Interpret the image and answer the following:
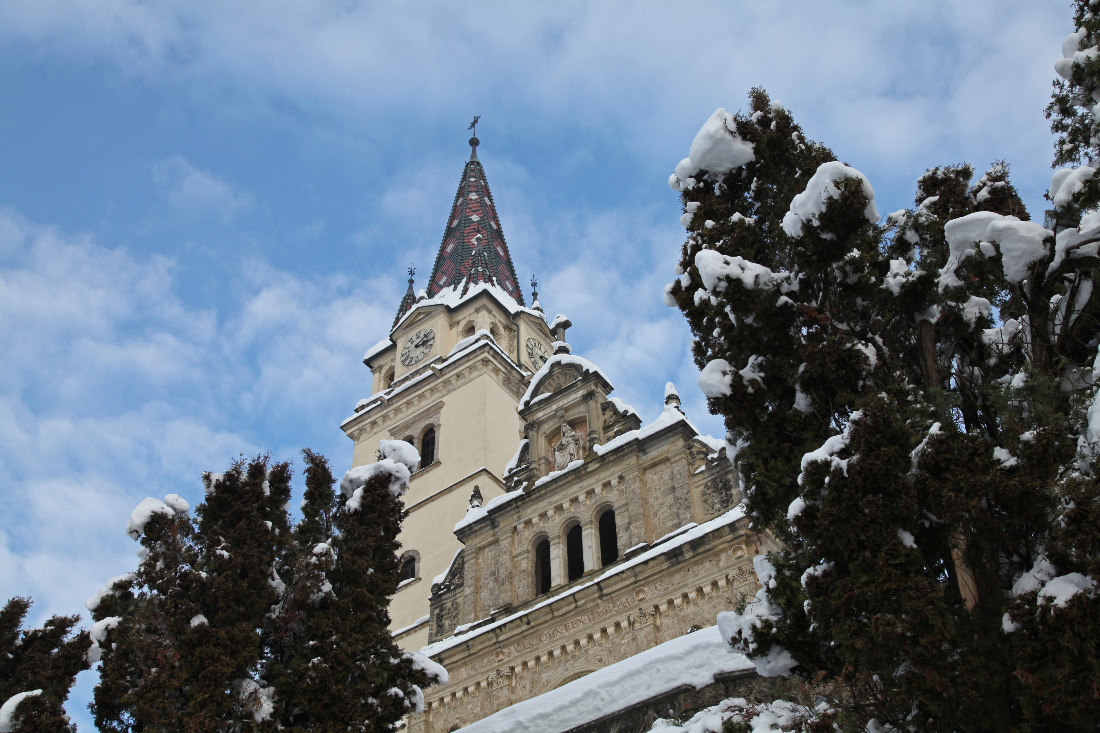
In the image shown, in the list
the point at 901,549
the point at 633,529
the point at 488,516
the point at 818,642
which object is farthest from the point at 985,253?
the point at 488,516

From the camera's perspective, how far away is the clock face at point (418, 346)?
40375 millimetres

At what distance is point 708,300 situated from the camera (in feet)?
32.3

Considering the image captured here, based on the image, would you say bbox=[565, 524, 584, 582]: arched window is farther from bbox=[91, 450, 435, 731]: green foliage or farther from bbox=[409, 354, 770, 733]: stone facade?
bbox=[91, 450, 435, 731]: green foliage

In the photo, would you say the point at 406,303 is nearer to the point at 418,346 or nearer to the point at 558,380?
the point at 418,346

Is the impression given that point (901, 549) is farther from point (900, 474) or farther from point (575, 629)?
point (575, 629)

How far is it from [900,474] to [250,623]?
7975 millimetres

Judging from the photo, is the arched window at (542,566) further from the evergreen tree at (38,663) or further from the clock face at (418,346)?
the clock face at (418,346)

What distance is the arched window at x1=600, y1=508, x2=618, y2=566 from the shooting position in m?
20.7

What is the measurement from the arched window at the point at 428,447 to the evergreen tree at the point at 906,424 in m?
25.2

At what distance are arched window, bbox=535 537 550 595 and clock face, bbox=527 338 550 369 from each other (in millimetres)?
19089

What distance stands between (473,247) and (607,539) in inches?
1179

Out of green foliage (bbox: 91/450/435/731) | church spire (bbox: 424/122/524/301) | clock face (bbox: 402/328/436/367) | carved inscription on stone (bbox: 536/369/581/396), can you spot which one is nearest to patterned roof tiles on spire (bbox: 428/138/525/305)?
church spire (bbox: 424/122/524/301)

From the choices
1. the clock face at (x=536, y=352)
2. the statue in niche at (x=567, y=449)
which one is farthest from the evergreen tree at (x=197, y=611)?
the clock face at (x=536, y=352)

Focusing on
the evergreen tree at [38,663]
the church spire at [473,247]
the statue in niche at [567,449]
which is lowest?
the evergreen tree at [38,663]
